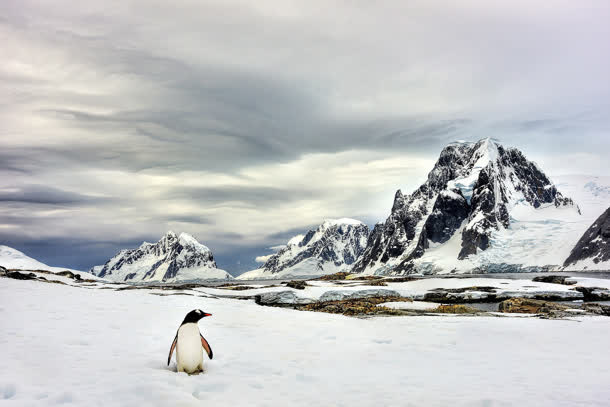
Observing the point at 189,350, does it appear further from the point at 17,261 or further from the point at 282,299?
the point at 17,261

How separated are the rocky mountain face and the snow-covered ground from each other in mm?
141283

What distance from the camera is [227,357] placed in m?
10.2

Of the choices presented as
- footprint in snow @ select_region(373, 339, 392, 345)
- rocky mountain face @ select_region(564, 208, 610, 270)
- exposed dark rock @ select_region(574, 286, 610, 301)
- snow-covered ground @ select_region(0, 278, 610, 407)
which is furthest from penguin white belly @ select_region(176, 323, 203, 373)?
rocky mountain face @ select_region(564, 208, 610, 270)

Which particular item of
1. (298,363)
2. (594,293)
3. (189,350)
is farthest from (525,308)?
(594,293)

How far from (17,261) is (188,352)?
124609 mm

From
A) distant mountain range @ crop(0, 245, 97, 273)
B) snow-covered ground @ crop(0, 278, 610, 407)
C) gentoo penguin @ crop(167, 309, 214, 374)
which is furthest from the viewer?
distant mountain range @ crop(0, 245, 97, 273)

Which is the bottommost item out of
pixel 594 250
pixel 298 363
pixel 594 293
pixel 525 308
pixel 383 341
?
pixel 594 293

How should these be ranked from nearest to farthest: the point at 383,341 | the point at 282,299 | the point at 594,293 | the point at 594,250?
the point at 383,341 → the point at 282,299 → the point at 594,293 → the point at 594,250

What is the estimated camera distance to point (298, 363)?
385 inches

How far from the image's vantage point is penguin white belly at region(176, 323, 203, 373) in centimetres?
824

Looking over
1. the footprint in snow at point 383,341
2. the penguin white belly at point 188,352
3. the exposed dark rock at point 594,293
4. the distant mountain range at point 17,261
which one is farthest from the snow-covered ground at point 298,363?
the distant mountain range at point 17,261

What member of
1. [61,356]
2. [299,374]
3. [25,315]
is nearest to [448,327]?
[299,374]

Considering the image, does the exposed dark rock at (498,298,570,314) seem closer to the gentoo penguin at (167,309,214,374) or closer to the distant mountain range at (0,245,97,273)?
the gentoo penguin at (167,309,214,374)

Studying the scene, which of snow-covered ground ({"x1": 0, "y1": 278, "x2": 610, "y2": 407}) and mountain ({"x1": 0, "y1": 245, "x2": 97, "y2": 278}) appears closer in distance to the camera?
snow-covered ground ({"x1": 0, "y1": 278, "x2": 610, "y2": 407})
